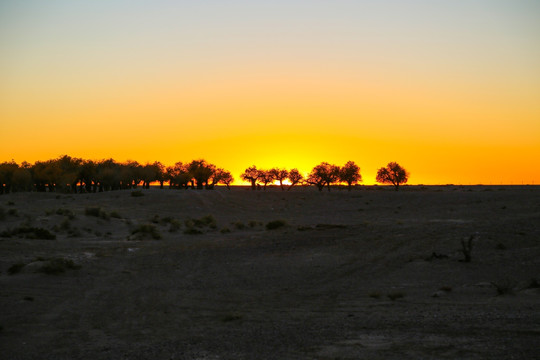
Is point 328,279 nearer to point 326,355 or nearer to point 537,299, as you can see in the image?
point 537,299

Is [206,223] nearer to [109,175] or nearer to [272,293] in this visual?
[272,293]

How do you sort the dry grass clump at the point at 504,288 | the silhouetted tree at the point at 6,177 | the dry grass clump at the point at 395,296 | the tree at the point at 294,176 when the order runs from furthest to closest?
1. the tree at the point at 294,176
2. the silhouetted tree at the point at 6,177
3. the dry grass clump at the point at 395,296
4. the dry grass clump at the point at 504,288

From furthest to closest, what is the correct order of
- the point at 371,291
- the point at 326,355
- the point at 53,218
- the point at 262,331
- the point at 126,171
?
the point at 126,171 < the point at 53,218 < the point at 371,291 < the point at 262,331 < the point at 326,355

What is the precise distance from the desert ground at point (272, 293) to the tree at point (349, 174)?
256 feet

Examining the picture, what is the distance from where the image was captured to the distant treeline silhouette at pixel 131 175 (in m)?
91.8

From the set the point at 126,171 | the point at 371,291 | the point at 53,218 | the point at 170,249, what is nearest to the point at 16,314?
the point at 371,291

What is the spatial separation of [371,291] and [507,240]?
41.3 feet

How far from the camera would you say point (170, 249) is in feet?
99.0

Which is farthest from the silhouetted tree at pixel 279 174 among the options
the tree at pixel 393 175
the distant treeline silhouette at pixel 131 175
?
the tree at pixel 393 175

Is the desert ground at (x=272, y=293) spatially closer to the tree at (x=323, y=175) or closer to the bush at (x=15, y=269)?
the bush at (x=15, y=269)

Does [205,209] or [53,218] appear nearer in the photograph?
[53,218]

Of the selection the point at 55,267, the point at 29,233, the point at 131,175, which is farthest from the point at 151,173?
the point at 55,267

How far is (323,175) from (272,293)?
9606 centimetres

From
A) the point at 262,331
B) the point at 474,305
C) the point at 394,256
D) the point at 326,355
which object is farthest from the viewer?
the point at 394,256
